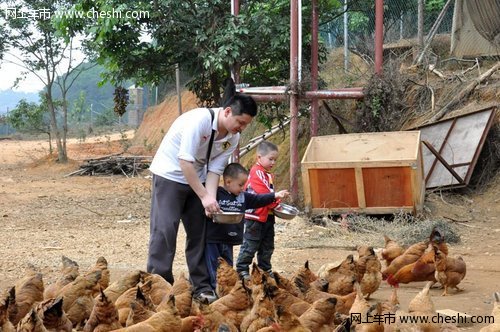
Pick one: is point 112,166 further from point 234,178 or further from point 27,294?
point 27,294

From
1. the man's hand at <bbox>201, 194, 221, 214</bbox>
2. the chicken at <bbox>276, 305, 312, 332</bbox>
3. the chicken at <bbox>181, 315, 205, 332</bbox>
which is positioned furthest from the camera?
the man's hand at <bbox>201, 194, 221, 214</bbox>

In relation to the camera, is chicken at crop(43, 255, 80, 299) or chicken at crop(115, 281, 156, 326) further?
chicken at crop(43, 255, 80, 299)

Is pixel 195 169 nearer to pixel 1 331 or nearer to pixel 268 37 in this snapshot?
pixel 1 331

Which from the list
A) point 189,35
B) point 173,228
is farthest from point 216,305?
point 189,35

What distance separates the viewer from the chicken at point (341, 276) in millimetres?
6668

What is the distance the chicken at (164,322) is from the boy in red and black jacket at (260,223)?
2.81 metres

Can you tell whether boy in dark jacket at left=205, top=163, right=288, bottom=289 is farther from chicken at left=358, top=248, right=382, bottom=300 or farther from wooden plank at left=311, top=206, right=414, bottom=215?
wooden plank at left=311, top=206, right=414, bottom=215

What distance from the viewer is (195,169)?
246 inches

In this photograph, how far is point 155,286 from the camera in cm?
593

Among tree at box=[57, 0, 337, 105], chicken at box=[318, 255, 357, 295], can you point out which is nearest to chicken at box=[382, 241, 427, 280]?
chicken at box=[318, 255, 357, 295]

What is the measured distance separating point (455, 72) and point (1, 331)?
1424 centimetres

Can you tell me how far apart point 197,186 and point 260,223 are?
1.87 metres

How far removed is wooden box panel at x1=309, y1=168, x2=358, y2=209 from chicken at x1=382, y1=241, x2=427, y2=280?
12.5ft

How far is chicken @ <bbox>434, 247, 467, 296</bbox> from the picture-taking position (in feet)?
24.5
